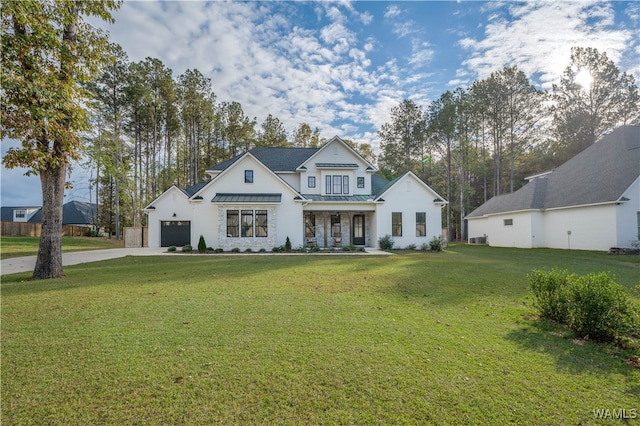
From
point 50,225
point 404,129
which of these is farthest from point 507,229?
point 50,225

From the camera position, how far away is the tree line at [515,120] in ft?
96.2

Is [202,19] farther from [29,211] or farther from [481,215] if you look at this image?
[29,211]

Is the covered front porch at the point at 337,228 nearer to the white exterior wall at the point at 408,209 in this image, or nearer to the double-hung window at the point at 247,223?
the white exterior wall at the point at 408,209

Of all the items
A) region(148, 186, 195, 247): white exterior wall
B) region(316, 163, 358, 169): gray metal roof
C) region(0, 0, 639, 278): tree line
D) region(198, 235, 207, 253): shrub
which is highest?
region(0, 0, 639, 278): tree line

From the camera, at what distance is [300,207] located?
1933cm

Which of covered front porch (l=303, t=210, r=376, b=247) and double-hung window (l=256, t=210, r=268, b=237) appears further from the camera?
covered front porch (l=303, t=210, r=376, b=247)

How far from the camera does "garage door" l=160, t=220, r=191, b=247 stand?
21.8 meters

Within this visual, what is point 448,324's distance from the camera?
4.98 meters

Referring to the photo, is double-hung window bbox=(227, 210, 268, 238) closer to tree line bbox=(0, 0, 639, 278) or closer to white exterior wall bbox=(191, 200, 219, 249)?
white exterior wall bbox=(191, 200, 219, 249)

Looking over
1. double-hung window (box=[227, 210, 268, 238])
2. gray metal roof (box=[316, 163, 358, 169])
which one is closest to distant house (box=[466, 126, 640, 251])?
gray metal roof (box=[316, 163, 358, 169])

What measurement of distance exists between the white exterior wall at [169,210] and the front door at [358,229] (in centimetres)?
1296

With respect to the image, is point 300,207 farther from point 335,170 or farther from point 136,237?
point 136,237

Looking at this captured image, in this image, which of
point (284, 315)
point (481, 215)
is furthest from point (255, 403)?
point (481, 215)

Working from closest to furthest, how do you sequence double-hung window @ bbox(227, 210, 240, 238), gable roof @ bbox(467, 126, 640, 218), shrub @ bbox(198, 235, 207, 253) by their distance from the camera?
gable roof @ bbox(467, 126, 640, 218)
shrub @ bbox(198, 235, 207, 253)
double-hung window @ bbox(227, 210, 240, 238)
